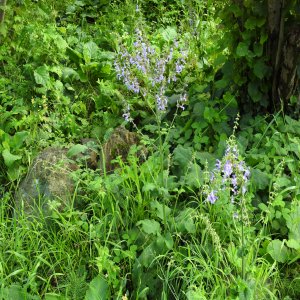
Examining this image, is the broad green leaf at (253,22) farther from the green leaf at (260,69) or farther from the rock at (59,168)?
the rock at (59,168)

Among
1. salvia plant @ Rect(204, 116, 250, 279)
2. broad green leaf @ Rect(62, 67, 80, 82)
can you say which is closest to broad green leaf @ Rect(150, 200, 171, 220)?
salvia plant @ Rect(204, 116, 250, 279)

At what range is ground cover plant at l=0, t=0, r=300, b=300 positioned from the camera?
109 inches

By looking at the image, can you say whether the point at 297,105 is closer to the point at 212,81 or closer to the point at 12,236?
the point at 212,81

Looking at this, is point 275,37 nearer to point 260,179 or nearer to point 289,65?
point 289,65

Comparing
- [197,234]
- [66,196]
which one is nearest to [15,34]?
[66,196]

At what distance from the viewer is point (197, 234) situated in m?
3.03

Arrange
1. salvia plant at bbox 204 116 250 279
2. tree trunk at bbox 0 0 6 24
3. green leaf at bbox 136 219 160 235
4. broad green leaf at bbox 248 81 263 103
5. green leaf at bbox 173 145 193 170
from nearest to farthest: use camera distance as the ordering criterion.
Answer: salvia plant at bbox 204 116 250 279
green leaf at bbox 136 219 160 235
green leaf at bbox 173 145 193 170
broad green leaf at bbox 248 81 263 103
tree trunk at bbox 0 0 6 24

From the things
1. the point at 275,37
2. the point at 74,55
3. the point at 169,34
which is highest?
the point at 275,37

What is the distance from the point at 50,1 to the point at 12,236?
12.9ft

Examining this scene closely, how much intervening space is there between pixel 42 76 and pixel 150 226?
2.08m

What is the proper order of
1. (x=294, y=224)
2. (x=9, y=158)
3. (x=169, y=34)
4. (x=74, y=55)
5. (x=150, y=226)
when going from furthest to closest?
(x=169, y=34) < (x=74, y=55) < (x=9, y=158) < (x=294, y=224) < (x=150, y=226)

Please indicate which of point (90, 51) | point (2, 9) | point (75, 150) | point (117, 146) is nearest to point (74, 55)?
point (90, 51)

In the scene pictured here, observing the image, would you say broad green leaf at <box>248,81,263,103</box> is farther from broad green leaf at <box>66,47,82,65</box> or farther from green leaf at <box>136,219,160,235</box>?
broad green leaf at <box>66,47,82,65</box>

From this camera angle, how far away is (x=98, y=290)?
8.63 feet
